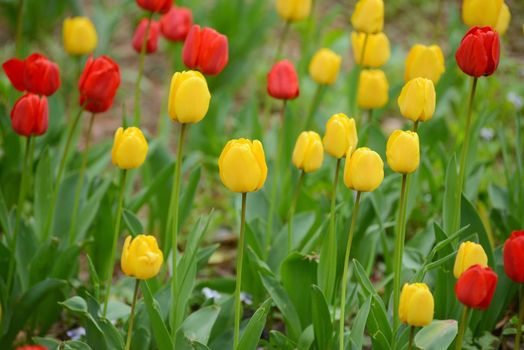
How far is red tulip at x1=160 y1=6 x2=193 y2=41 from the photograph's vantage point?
2.63m

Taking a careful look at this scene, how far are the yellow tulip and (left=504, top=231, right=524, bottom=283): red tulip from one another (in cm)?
100

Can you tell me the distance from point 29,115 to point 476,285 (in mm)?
1056

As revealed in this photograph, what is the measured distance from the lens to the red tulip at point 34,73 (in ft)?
6.95

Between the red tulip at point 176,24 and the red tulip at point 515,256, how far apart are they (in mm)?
1310

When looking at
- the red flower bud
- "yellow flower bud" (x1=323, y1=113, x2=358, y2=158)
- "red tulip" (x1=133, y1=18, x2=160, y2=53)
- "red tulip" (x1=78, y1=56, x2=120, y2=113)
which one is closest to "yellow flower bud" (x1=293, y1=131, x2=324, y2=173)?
"yellow flower bud" (x1=323, y1=113, x2=358, y2=158)

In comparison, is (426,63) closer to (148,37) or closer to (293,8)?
(293,8)

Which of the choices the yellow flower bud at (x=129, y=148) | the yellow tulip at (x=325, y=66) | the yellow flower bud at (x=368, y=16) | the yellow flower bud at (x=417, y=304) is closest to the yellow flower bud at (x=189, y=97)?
the yellow flower bud at (x=129, y=148)

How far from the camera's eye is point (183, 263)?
1.91 m

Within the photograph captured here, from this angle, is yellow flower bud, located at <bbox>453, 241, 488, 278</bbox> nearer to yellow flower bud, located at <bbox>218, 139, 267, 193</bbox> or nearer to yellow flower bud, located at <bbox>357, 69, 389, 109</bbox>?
yellow flower bud, located at <bbox>218, 139, 267, 193</bbox>

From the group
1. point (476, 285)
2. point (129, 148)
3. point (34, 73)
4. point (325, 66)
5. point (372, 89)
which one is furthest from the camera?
point (325, 66)

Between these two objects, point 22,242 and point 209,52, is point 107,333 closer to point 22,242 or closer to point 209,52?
point 22,242

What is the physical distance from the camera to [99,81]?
2.00 m

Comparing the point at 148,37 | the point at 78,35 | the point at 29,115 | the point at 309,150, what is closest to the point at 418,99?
the point at 309,150

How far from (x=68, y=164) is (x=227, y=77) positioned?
46.5 inches
